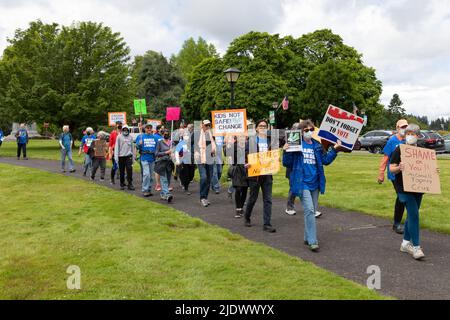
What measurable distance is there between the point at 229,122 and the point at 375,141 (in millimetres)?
23239

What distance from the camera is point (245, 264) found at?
229 inches

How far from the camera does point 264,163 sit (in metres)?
7.90

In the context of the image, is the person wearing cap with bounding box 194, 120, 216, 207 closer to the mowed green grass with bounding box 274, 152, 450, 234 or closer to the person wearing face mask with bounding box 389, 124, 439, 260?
the mowed green grass with bounding box 274, 152, 450, 234

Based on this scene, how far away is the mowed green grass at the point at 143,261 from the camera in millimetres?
4871

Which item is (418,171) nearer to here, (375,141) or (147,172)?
(147,172)

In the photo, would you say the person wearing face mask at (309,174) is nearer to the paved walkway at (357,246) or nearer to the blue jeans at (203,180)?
the paved walkway at (357,246)

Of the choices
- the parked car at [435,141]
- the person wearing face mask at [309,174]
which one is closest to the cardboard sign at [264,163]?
the person wearing face mask at [309,174]

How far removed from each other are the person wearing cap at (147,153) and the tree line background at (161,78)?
2281 cm

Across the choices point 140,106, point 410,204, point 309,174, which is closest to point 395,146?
point 410,204

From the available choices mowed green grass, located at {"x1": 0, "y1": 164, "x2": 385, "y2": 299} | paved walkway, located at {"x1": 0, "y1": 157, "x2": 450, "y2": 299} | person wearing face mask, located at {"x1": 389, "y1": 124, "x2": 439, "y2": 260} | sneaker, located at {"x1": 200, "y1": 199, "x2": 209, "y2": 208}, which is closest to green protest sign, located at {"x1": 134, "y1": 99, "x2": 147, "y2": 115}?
paved walkway, located at {"x1": 0, "y1": 157, "x2": 450, "y2": 299}

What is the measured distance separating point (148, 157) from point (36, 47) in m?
28.1

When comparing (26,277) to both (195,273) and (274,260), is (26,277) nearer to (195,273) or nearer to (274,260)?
(195,273)

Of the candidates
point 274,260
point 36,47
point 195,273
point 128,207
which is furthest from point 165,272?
point 36,47
